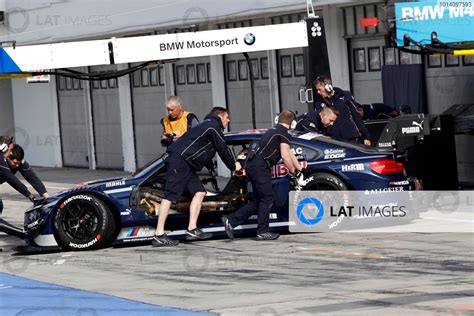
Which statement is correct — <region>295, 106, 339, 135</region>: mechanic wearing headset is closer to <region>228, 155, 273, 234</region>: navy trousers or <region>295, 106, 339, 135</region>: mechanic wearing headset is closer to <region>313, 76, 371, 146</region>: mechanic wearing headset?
<region>313, 76, 371, 146</region>: mechanic wearing headset

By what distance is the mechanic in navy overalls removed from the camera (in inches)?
533

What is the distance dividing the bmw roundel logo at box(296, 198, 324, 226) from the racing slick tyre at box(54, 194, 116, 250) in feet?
7.13

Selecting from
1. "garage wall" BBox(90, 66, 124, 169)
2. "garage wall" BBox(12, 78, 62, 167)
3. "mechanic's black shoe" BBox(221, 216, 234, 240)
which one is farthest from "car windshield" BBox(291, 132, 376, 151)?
"garage wall" BBox(12, 78, 62, 167)

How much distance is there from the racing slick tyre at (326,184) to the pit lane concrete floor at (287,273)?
556mm

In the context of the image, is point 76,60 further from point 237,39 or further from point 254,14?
point 254,14

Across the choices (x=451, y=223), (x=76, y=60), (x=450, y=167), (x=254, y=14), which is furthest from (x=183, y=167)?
(x=254, y=14)


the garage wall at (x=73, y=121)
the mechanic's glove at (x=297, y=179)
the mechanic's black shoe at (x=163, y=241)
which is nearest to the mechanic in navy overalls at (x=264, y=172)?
the mechanic's glove at (x=297, y=179)

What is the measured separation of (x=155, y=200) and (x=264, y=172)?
1417 mm

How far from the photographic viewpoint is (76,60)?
49.8 feet

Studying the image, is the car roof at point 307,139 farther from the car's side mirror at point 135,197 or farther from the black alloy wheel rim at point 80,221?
the black alloy wheel rim at point 80,221

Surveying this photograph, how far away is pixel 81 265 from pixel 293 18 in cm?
1105

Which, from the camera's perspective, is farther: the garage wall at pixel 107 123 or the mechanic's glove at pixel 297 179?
the garage wall at pixel 107 123

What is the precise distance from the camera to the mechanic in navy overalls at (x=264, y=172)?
1355 cm
